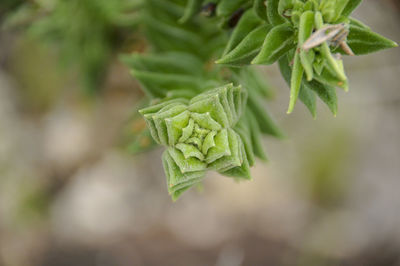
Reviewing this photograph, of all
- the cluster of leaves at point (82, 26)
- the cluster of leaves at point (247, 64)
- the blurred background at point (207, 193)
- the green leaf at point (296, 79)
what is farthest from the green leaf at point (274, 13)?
the blurred background at point (207, 193)

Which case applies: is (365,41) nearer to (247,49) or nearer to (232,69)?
(247,49)

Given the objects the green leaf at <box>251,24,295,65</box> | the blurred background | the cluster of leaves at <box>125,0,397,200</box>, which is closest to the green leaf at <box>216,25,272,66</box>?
the cluster of leaves at <box>125,0,397,200</box>

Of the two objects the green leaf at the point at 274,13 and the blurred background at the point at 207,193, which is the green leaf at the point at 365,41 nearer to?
the green leaf at the point at 274,13

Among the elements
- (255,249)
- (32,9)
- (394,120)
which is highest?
(32,9)

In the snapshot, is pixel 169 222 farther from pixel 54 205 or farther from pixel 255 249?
pixel 54 205

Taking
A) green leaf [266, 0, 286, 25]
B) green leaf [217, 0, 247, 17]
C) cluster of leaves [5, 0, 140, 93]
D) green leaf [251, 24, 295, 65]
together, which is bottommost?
green leaf [251, 24, 295, 65]

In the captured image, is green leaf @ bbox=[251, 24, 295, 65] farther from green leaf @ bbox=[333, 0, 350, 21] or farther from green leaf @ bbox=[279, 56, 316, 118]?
green leaf @ bbox=[333, 0, 350, 21]

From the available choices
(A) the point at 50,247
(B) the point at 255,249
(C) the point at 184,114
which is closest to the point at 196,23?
(C) the point at 184,114
